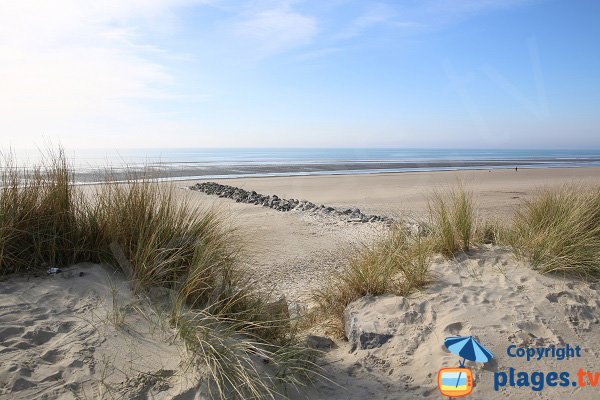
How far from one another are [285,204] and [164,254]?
26.5 ft

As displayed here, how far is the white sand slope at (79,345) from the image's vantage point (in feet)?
8.84

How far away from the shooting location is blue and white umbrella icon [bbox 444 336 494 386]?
3480 mm

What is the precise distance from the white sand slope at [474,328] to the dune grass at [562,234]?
0.65 ft

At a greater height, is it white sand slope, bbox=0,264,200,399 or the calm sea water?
the calm sea water

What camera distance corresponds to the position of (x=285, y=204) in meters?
11.9

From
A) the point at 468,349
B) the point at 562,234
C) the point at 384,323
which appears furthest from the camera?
the point at 562,234

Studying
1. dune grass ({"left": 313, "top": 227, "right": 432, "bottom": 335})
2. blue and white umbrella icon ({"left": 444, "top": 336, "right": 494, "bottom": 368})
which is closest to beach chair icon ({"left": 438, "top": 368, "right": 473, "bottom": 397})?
blue and white umbrella icon ({"left": 444, "top": 336, "right": 494, "bottom": 368})

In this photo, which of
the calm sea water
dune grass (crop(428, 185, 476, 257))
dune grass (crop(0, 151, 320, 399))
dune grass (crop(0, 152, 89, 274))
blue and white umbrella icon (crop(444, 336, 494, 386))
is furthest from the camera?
the calm sea water

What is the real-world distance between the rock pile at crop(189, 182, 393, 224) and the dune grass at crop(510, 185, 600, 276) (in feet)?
10.3

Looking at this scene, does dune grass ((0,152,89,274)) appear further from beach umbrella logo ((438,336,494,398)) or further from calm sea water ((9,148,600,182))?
beach umbrella logo ((438,336,494,398))

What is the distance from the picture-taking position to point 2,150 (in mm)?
4676

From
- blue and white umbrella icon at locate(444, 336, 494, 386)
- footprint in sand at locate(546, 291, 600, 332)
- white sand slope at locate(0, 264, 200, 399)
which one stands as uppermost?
white sand slope at locate(0, 264, 200, 399)

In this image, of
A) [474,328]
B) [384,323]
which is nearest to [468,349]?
[474,328]

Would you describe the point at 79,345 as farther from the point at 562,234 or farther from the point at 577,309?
the point at 562,234
